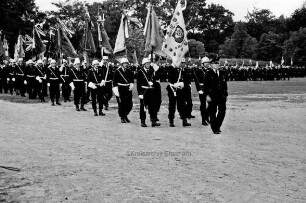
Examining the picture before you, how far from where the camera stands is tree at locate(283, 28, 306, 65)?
77938 millimetres

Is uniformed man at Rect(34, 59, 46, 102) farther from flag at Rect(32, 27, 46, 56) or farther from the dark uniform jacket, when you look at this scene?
the dark uniform jacket

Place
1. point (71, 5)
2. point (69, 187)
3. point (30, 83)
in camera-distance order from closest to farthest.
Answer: point (69, 187)
point (30, 83)
point (71, 5)

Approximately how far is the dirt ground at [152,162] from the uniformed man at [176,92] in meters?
0.37

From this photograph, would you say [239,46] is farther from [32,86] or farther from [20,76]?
[32,86]

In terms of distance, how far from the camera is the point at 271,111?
18.1 m

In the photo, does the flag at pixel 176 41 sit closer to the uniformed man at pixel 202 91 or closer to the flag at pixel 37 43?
the uniformed man at pixel 202 91

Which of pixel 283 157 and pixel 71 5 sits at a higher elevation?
pixel 71 5

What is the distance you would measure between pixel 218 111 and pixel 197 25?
9236cm

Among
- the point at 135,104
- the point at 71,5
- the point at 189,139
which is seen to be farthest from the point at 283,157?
the point at 71,5

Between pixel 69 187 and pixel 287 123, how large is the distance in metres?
9.24

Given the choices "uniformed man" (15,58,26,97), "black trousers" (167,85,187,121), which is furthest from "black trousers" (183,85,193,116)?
"uniformed man" (15,58,26,97)

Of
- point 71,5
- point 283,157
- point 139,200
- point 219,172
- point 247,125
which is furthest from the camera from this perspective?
point 71,5

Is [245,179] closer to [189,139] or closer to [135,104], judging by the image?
[189,139]

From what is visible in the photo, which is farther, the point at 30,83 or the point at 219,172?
the point at 30,83
